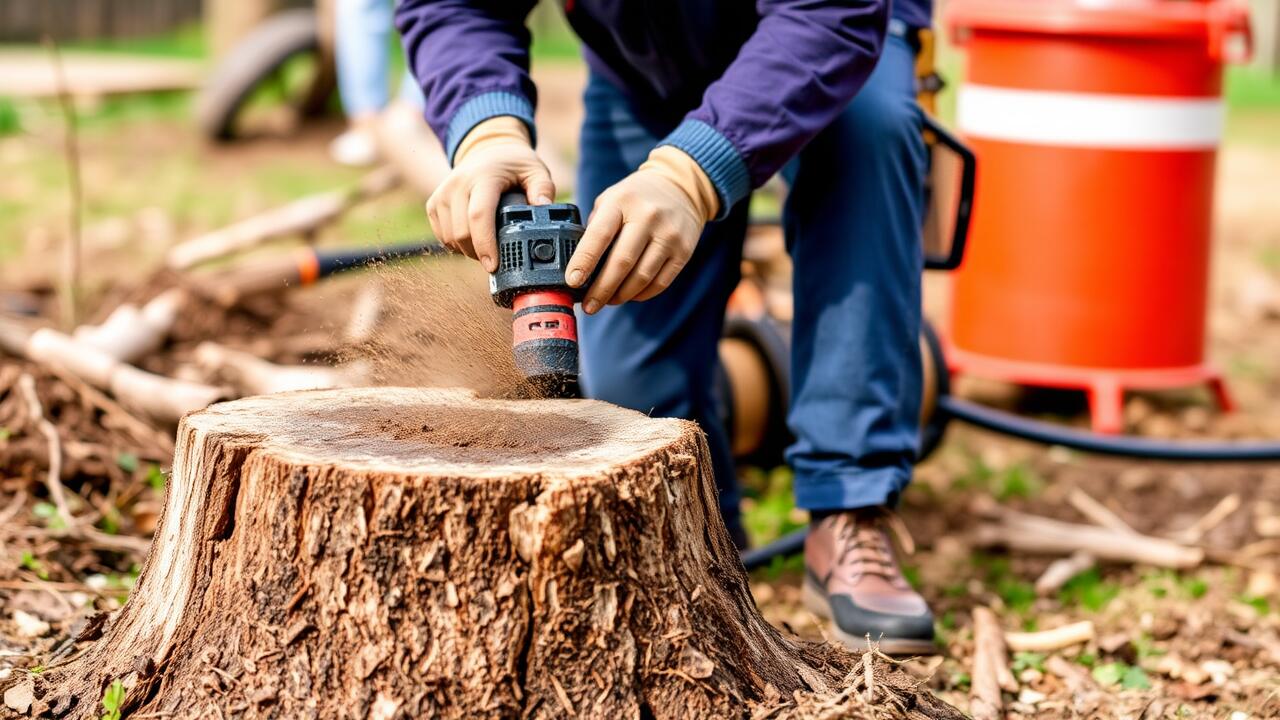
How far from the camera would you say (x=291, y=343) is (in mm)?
4168

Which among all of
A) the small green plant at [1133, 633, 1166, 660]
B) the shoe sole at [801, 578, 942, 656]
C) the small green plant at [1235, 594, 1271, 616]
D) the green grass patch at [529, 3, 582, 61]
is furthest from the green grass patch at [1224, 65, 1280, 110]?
the shoe sole at [801, 578, 942, 656]

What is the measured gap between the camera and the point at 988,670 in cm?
238

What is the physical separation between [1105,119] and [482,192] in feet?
8.05

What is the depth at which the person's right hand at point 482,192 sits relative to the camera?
2.02 metres

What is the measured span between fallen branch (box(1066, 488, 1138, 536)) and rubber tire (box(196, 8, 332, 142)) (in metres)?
5.21

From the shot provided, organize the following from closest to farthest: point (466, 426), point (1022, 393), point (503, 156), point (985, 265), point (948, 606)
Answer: point (466, 426) → point (503, 156) → point (948, 606) → point (985, 265) → point (1022, 393)

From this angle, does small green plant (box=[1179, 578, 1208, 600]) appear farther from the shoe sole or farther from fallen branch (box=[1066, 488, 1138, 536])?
the shoe sole

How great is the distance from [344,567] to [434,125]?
3.35 ft

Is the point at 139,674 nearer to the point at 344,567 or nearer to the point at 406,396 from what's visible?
the point at 344,567

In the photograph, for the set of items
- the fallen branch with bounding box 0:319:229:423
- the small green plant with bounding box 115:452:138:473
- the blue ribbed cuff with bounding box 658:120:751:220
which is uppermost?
the blue ribbed cuff with bounding box 658:120:751:220

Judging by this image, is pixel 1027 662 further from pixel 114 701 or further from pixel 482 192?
pixel 114 701

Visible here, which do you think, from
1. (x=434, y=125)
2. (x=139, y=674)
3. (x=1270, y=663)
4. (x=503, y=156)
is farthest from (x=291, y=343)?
(x=1270, y=663)

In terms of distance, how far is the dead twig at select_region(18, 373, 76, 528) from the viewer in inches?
104

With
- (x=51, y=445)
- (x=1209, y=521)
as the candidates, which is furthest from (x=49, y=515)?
(x=1209, y=521)
